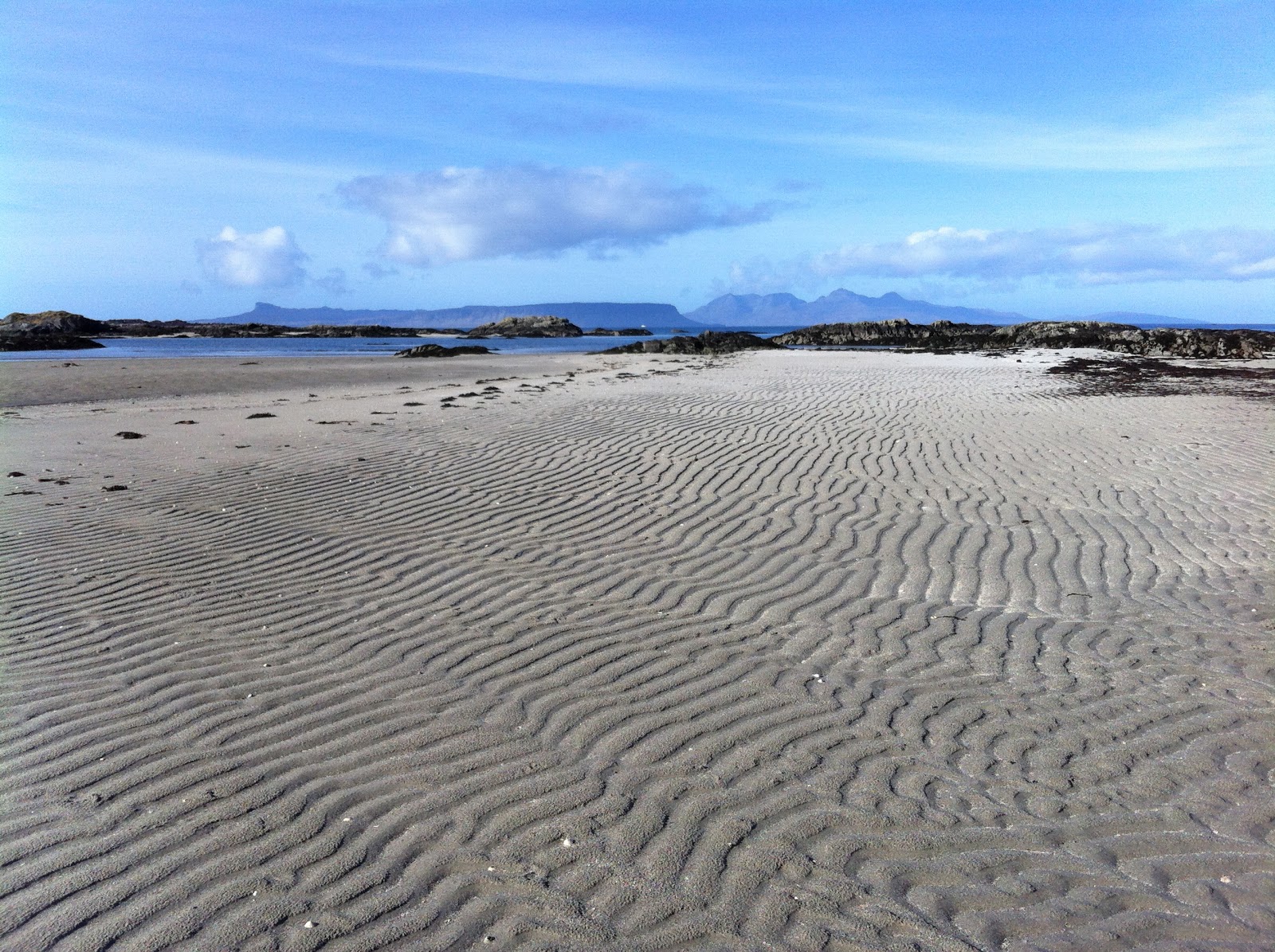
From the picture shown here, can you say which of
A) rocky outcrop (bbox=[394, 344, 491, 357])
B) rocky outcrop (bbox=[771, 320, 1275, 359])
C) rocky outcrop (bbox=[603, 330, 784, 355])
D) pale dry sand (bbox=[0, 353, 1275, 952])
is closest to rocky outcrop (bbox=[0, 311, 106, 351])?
rocky outcrop (bbox=[394, 344, 491, 357])

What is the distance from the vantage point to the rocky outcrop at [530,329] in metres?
93.7

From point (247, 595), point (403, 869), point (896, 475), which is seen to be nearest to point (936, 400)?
point (896, 475)

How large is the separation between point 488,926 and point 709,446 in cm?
964

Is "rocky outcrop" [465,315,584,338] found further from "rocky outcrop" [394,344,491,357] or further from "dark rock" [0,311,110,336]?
"rocky outcrop" [394,344,491,357]

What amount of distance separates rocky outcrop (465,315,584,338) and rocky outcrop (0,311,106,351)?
3435 centimetres

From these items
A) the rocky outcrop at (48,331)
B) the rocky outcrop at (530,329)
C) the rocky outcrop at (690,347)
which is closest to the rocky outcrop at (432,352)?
the rocky outcrop at (690,347)

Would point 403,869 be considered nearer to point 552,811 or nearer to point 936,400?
point 552,811

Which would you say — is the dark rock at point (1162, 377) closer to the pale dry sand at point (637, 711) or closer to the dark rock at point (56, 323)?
the pale dry sand at point (637, 711)

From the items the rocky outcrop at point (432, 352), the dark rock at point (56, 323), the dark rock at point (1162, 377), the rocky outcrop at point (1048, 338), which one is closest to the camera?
the dark rock at point (1162, 377)

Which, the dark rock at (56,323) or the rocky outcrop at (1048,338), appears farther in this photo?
the dark rock at (56,323)

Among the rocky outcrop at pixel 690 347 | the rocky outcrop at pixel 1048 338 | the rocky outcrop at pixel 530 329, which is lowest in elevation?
the rocky outcrop at pixel 690 347

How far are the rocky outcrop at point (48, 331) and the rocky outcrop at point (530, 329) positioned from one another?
3435 cm

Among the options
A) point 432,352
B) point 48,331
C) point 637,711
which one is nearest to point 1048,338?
point 432,352

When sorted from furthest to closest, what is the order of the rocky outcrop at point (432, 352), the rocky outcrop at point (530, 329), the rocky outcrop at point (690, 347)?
1. the rocky outcrop at point (530, 329)
2. the rocky outcrop at point (690, 347)
3. the rocky outcrop at point (432, 352)
